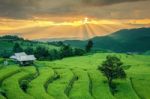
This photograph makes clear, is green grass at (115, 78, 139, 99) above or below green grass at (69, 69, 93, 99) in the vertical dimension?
below

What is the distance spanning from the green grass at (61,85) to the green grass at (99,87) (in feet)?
18.2

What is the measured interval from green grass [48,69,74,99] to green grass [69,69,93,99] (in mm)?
1575

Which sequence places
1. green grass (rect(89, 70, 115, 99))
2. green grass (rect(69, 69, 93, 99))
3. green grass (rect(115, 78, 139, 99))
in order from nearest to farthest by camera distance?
green grass (rect(69, 69, 93, 99)) < green grass (rect(89, 70, 115, 99)) < green grass (rect(115, 78, 139, 99))

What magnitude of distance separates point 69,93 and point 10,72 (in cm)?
2460

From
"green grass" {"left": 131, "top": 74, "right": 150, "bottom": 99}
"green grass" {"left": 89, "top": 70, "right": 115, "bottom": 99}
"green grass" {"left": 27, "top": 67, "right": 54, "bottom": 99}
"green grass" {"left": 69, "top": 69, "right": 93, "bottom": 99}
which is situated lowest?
"green grass" {"left": 131, "top": 74, "right": 150, "bottom": 99}

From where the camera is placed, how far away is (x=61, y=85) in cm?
8019

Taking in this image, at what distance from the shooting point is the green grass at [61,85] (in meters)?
69.5

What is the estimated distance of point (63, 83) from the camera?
83625mm

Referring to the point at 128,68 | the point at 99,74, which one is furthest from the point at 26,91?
the point at 128,68

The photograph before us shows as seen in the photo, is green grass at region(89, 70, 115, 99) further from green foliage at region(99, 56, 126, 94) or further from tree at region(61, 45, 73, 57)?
tree at region(61, 45, 73, 57)

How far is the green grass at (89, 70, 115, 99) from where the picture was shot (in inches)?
2906

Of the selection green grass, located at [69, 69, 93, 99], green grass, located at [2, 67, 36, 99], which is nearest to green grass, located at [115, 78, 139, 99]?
green grass, located at [69, 69, 93, 99]

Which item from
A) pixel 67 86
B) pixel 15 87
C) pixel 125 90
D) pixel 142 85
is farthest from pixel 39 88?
pixel 142 85

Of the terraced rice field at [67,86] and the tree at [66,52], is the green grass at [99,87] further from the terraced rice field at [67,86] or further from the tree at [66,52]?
the tree at [66,52]
